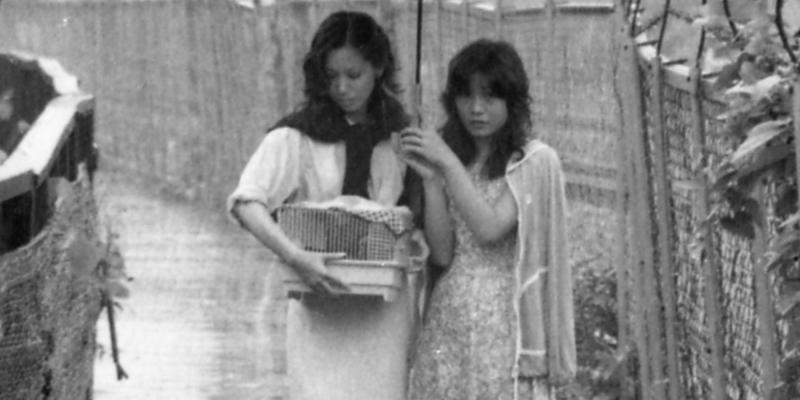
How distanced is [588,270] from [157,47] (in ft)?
47.0

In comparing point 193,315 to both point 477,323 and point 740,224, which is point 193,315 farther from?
point 740,224

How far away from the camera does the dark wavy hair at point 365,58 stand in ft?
18.9

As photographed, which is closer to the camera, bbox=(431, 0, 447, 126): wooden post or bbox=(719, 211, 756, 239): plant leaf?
bbox=(719, 211, 756, 239): plant leaf

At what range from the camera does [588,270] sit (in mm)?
9844

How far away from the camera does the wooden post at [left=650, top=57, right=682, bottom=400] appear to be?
6.83m

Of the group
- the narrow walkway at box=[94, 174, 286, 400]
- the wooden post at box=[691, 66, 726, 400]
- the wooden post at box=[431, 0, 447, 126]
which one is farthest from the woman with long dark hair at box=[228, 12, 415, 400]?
the wooden post at box=[431, 0, 447, 126]

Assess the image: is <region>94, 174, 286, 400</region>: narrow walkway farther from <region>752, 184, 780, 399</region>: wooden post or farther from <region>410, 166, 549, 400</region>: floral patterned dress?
<region>752, 184, 780, 399</region>: wooden post

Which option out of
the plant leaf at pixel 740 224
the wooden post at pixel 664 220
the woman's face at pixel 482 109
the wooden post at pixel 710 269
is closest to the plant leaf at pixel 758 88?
the plant leaf at pixel 740 224

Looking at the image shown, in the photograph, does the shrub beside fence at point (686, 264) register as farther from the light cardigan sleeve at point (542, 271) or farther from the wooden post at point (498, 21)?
the wooden post at point (498, 21)

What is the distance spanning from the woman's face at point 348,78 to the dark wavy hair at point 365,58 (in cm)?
1

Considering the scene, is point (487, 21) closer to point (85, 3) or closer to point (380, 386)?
point (380, 386)

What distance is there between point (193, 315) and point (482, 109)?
21.7 feet

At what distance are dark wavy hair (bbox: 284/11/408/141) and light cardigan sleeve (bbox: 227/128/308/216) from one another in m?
0.07

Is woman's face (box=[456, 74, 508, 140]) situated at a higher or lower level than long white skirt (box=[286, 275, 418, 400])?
higher
